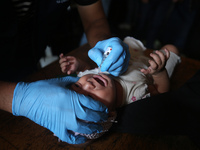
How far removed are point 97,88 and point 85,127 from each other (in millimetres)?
169

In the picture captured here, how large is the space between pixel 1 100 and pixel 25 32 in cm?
43

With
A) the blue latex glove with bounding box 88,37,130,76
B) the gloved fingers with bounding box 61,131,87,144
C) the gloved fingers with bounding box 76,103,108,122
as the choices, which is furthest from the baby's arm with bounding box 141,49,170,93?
the gloved fingers with bounding box 61,131,87,144

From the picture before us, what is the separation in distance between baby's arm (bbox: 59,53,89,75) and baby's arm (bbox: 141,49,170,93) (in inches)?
12.7

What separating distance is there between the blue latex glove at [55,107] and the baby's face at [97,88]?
91 millimetres

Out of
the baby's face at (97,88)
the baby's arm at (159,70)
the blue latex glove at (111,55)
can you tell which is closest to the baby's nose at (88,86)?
the baby's face at (97,88)

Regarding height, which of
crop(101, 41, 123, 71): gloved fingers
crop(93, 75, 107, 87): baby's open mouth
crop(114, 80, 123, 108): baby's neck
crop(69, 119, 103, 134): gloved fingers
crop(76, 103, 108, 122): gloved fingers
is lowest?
crop(114, 80, 123, 108): baby's neck

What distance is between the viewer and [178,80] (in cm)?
99

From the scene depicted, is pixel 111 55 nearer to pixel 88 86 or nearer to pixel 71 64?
pixel 88 86

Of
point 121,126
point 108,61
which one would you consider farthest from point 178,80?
point 108,61

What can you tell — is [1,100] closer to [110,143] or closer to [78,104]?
[78,104]

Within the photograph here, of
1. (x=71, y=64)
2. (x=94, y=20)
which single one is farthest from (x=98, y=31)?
(x=71, y=64)

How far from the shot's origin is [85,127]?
0.50m

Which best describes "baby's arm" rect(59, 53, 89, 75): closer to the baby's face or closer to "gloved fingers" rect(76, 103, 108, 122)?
the baby's face

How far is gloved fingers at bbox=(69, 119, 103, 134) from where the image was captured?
49cm
